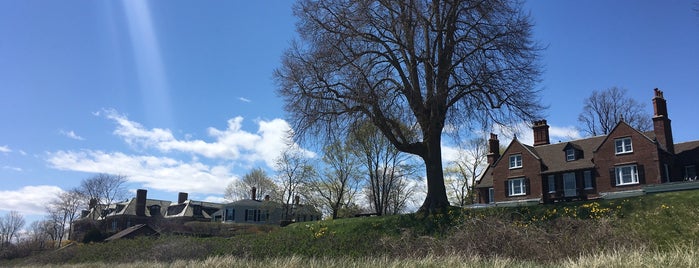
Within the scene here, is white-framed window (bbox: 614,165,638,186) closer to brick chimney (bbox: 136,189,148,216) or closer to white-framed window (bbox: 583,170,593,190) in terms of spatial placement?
white-framed window (bbox: 583,170,593,190)

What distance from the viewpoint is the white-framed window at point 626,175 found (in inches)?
1515

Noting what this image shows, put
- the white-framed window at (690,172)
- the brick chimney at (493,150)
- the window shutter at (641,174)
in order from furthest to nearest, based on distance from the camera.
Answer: the brick chimney at (493,150) < the white-framed window at (690,172) < the window shutter at (641,174)

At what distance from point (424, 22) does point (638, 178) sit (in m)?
23.1

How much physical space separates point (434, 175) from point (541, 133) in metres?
27.8

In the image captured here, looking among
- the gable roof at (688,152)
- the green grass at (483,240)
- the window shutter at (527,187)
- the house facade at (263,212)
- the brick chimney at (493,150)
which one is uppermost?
the brick chimney at (493,150)

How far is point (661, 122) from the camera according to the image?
127 ft

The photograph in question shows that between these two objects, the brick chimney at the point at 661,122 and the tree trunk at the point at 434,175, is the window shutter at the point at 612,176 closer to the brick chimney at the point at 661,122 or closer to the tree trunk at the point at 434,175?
the brick chimney at the point at 661,122

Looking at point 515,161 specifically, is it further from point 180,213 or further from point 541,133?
point 180,213

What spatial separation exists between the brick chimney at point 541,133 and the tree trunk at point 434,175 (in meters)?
26.4

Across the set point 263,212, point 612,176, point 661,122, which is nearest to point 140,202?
point 263,212

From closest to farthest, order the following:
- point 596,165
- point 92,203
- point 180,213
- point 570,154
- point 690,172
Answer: point 690,172 → point 596,165 → point 570,154 → point 180,213 → point 92,203

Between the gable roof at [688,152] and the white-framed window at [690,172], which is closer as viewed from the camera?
the white-framed window at [690,172]

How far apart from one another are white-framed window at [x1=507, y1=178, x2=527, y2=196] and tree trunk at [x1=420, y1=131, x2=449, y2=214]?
2223 cm

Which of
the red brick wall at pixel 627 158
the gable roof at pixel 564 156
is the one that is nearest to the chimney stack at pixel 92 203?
the gable roof at pixel 564 156
